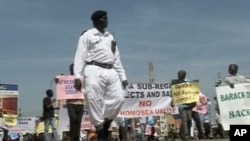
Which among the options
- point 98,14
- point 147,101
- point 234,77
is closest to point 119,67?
point 98,14

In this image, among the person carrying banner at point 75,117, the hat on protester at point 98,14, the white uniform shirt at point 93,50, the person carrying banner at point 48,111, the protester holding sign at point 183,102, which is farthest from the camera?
the person carrying banner at point 48,111

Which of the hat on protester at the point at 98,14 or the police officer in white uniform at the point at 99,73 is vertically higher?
the hat on protester at the point at 98,14

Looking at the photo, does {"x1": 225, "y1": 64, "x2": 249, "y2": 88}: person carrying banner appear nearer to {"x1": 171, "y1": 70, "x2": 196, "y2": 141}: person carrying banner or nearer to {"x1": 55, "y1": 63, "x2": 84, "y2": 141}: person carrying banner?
{"x1": 171, "y1": 70, "x2": 196, "y2": 141}: person carrying banner

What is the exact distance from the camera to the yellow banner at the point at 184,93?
15.1 m

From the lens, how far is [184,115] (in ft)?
45.3

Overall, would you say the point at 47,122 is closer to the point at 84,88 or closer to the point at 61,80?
the point at 61,80

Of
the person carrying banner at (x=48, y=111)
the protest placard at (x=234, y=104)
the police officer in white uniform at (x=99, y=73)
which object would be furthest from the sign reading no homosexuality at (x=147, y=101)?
the police officer in white uniform at (x=99, y=73)

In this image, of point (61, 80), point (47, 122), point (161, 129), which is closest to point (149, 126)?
point (161, 129)

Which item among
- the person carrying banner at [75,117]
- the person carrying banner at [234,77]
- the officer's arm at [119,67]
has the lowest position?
the person carrying banner at [75,117]

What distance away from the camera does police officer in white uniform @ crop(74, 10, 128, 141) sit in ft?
26.0

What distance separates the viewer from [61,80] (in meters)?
17.4

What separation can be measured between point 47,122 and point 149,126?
9.88m

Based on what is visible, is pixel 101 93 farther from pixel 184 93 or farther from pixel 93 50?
pixel 184 93

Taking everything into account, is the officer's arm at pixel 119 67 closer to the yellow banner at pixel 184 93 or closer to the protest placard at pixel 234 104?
the protest placard at pixel 234 104
